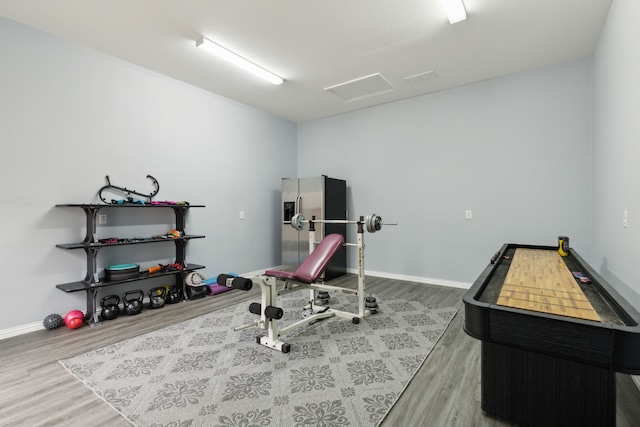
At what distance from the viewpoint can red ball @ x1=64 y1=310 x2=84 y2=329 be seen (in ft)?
9.59

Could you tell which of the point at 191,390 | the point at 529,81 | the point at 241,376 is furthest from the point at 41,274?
the point at 529,81

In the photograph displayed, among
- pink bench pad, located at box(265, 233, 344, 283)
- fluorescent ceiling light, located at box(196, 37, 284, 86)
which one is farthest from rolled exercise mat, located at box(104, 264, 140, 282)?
fluorescent ceiling light, located at box(196, 37, 284, 86)

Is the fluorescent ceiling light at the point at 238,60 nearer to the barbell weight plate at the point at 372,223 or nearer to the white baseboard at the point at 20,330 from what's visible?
the barbell weight plate at the point at 372,223

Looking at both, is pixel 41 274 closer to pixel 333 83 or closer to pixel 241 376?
pixel 241 376

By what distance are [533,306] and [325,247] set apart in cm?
196

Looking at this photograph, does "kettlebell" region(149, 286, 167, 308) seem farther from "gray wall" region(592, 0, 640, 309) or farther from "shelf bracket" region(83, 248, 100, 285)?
"gray wall" region(592, 0, 640, 309)

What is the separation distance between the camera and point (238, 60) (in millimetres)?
3477

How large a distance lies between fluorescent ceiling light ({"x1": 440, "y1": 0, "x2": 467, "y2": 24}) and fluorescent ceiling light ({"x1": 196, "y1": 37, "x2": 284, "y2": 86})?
7.02ft

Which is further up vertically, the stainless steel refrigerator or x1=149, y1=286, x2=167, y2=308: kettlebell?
the stainless steel refrigerator

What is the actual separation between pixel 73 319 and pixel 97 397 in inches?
58.2

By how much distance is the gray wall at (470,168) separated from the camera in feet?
11.8

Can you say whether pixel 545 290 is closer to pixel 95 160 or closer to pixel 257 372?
pixel 257 372

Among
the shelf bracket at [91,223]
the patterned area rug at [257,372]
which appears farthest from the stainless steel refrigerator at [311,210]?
the shelf bracket at [91,223]

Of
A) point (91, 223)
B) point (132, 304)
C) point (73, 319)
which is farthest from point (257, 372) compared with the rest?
point (91, 223)
